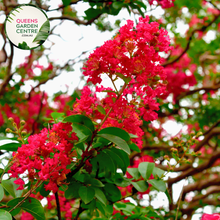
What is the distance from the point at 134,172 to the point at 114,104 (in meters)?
0.42

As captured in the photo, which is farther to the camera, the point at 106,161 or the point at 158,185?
the point at 158,185

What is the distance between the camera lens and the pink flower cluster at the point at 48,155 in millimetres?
863

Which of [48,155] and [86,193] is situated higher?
[48,155]

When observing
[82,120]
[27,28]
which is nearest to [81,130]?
[82,120]

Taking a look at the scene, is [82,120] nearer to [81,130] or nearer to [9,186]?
[81,130]

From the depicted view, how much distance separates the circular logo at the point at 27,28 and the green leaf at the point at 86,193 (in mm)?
970

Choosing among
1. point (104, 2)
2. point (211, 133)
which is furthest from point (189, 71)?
point (104, 2)

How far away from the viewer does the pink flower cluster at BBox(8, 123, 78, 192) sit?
863mm

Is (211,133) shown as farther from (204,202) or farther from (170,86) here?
(170,86)

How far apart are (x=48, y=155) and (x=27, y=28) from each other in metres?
0.93

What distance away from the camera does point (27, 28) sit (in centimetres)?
151

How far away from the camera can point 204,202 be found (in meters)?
2.37

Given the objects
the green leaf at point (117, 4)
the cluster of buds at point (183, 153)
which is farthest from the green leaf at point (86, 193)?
the green leaf at point (117, 4)

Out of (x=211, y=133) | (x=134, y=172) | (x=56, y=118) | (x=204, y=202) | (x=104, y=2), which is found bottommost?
(x=204, y=202)
